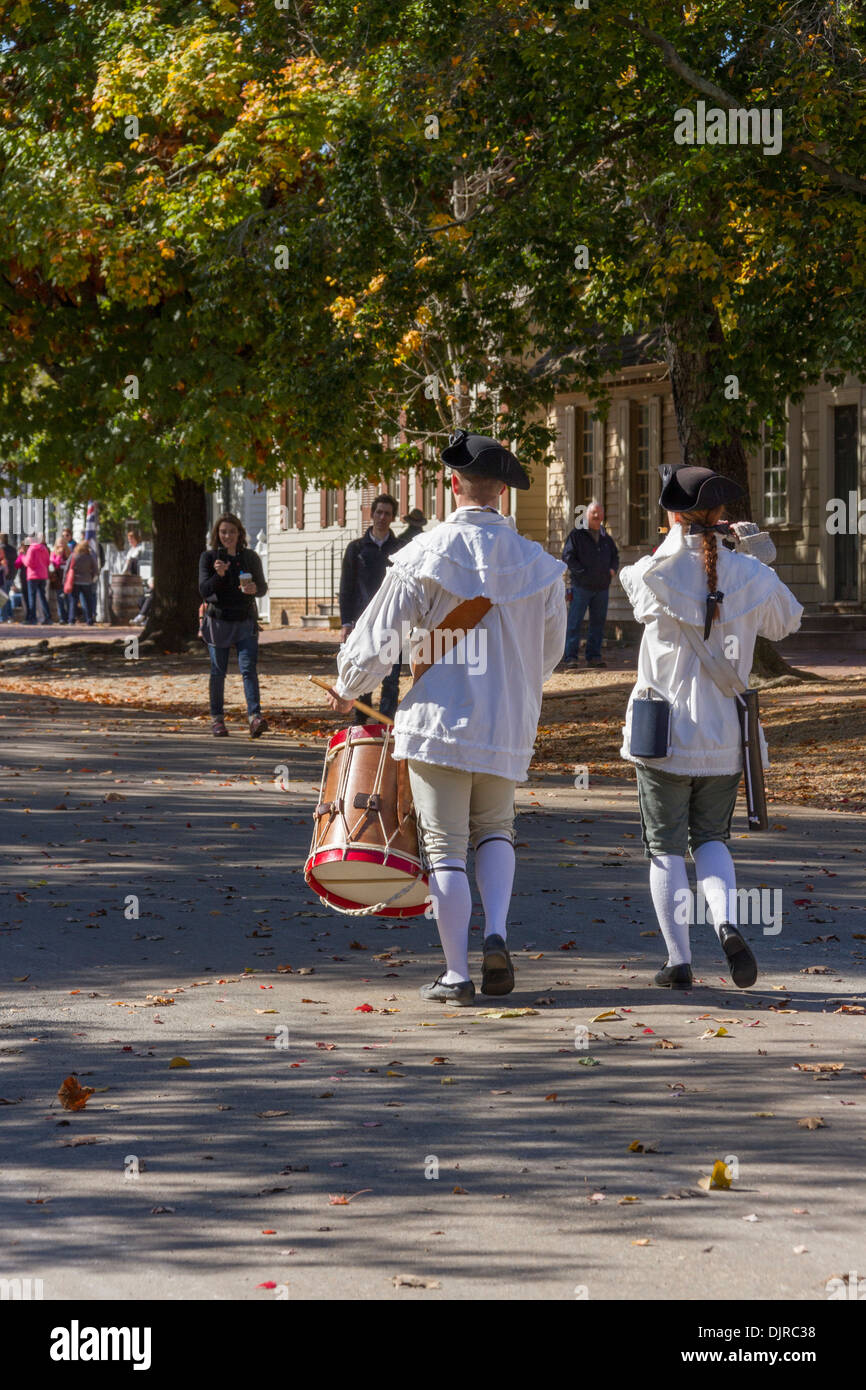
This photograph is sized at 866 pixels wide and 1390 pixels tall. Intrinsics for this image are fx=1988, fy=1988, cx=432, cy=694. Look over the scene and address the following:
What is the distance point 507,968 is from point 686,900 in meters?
0.76

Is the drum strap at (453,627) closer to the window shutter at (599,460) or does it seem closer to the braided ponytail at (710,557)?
the braided ponytail at (710,557)

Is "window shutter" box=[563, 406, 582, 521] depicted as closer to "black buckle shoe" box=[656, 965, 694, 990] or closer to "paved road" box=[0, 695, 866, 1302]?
"paved road" box=[0, 695, 866, 1302]

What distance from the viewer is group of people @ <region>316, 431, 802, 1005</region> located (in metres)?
7.11

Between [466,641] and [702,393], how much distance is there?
1211cm

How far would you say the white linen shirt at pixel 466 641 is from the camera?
7055 mm

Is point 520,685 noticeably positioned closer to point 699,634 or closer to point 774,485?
point 699,634

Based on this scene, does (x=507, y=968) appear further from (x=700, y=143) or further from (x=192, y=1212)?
(x=700, y=143)

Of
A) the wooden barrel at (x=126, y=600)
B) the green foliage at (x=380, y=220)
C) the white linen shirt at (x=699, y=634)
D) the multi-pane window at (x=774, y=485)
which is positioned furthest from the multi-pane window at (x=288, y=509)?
the white linen shirt at (x=699, y=634)

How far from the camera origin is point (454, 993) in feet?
23.9

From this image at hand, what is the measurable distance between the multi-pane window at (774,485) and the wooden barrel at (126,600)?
57.9 ft

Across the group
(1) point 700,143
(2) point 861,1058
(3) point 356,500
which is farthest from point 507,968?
(3) point 356,500

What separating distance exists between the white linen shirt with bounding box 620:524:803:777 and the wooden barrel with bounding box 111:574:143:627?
3662 centimetres

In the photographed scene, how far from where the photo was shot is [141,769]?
14.9m

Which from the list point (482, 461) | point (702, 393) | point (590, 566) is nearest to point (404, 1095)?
point (482, 461)
